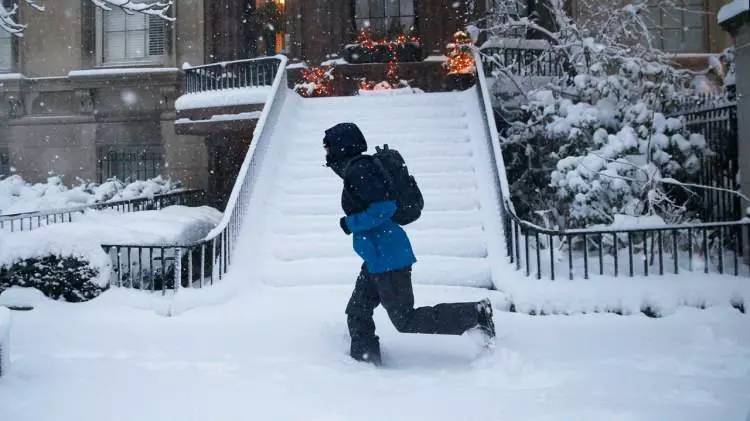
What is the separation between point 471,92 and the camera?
36.7ft

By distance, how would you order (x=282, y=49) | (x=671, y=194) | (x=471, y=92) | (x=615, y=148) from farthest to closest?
(x=282, y=49), (x=471, y=92), (x=671, y=194), (x=615, y=148)

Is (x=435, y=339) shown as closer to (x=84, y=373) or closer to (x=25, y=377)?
(x=84, y=373)

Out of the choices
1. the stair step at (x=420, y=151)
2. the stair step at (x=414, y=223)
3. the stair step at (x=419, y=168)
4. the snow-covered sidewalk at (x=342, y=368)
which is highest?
the stair step at (x=420, y=151)

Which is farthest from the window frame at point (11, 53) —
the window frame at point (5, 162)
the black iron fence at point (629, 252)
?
the black iron fence at point (629, 252)

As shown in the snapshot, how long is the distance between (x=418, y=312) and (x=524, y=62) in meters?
8.74

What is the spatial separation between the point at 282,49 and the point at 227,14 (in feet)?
5.82

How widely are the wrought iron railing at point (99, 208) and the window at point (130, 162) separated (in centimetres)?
187

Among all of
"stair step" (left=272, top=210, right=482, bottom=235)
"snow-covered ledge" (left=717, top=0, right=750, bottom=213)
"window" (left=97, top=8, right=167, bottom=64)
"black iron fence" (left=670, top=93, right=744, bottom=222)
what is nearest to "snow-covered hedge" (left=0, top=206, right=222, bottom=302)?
"stair step" (left=272, top=210, right=482, bottom=235)

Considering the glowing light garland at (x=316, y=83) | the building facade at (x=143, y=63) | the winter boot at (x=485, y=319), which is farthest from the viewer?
the building facade at (x=143, y=63)

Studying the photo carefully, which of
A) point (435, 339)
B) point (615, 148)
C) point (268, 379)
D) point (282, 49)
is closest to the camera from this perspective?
point (268, 379)

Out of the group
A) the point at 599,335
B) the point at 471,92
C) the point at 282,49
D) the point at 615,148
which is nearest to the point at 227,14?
the point at 282,49

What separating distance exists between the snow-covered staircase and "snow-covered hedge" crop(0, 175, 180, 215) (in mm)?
4001

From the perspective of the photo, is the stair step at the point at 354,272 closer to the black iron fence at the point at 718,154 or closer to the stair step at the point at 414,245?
the stair step at the point at 414,245

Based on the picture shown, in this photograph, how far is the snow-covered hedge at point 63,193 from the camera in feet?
38.0
